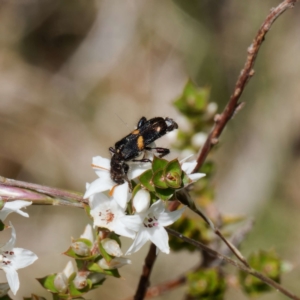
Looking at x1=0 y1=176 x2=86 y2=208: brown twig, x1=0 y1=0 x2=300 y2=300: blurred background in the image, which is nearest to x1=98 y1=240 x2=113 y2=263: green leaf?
x1=0 y1=176 x2=86 y2=208: brown twig

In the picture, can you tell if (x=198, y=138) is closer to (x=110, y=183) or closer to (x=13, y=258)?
(x=110, y=183)

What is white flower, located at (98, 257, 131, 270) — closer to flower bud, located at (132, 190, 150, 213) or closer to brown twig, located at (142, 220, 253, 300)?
flower bud, located at (132, 190, 150, 213)

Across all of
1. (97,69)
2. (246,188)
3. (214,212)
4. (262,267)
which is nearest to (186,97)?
(214,212)

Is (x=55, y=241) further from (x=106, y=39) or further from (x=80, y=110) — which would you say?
(x=106, y=39)

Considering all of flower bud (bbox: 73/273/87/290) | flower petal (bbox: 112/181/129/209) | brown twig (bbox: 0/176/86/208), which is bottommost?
flower bud (bbox: 73/273/87/290)

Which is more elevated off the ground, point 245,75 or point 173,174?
point 245,75

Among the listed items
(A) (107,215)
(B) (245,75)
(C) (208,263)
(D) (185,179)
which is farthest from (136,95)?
(D) (185,179)
